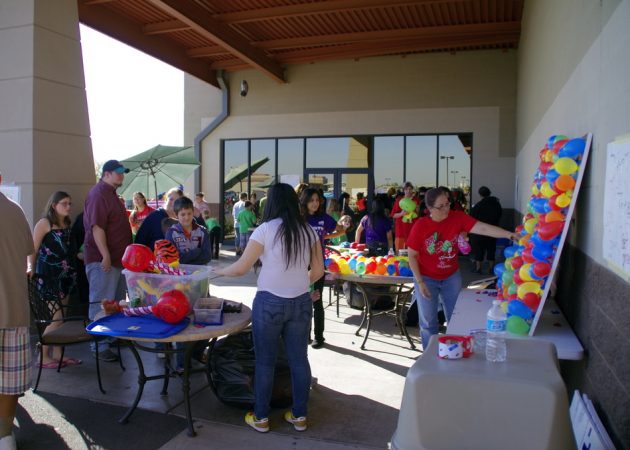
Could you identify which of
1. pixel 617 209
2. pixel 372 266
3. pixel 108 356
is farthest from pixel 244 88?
pixel 617 209

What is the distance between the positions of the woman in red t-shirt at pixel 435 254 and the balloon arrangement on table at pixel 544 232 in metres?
0.89

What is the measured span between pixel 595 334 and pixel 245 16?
1024 cm

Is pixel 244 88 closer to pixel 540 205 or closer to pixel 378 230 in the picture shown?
pixel 378 230

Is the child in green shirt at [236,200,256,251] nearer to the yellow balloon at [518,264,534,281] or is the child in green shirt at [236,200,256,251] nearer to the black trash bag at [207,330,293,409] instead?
the black trash bag at [207,330,293,409]

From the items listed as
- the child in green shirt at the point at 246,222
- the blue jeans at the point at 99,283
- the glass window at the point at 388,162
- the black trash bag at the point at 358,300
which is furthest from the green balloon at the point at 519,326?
the glass window at the point at 388,162

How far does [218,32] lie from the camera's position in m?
11.4

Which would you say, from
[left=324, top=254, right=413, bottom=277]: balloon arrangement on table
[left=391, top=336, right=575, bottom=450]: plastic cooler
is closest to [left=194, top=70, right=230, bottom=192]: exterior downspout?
[left=324, top=254, right=413, bottom=277]: balloon arrangement on table

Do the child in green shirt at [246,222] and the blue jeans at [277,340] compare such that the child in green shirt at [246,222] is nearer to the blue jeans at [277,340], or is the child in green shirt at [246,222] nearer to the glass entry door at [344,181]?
the glass entry door at [344,181]

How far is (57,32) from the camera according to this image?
6246 millimetres

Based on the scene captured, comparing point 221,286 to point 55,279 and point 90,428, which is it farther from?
point 90,428

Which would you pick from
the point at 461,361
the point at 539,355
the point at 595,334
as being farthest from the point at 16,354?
the point at 595,334

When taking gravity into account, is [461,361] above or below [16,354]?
Answer: above

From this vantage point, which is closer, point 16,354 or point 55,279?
point 16,354

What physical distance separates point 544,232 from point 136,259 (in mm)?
2776
